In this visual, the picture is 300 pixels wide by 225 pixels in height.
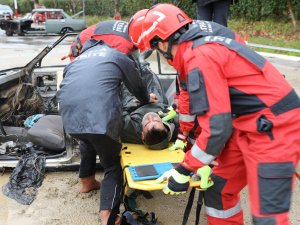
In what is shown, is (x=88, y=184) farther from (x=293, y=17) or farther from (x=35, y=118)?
(x=293, y=17)

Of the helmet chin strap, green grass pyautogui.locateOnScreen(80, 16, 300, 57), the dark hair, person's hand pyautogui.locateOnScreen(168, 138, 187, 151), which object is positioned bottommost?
green grass pyautogui.locateOnScreen(80, 16, 300, 57)

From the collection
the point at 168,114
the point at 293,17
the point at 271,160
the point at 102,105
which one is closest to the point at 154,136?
the point at 168,114

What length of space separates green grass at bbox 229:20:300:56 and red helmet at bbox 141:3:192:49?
10753mm

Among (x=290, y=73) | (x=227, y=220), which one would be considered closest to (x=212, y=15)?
(x=227, y=220)

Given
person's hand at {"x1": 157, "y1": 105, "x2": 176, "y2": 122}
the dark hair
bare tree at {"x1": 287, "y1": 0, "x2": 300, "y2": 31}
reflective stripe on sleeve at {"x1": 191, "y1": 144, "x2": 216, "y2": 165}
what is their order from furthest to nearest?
bare tree at {"x1": 287, "y1": 0, "x2": 300, "y2": 31} → person's hand at {"x1": 157, "y1": 105, "x2": 176, "y2": 122} → the dark hair → reflective stripe on sleeve at {"x1": 191, "y1": 144, "x2": 216, "y2": 165}

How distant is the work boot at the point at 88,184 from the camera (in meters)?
3.53

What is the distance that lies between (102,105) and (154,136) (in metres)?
0.66

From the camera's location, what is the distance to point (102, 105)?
2725 millimetres

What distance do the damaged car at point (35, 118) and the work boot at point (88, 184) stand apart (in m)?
0.33

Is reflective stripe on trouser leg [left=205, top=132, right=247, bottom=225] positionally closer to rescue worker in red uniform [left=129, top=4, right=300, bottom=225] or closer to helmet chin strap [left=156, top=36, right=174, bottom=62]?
rescue worker in red uniform [left=129, top=4, right=300, bottom=225]

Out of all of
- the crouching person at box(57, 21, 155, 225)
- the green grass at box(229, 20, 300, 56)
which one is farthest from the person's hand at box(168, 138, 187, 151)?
the green grass at box(229, 20, 300, 56)

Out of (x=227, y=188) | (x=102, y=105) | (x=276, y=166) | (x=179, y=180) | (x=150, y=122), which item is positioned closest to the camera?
(x=276, y=166)

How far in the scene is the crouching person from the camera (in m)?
2.72

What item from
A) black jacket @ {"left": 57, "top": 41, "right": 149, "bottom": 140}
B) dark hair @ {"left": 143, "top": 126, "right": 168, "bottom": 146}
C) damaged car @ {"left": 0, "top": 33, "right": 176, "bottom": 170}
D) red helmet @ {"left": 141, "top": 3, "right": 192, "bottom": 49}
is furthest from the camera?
damaged car @ {"left": 0, "top": 33, "right": 176, "bottom": 170}
